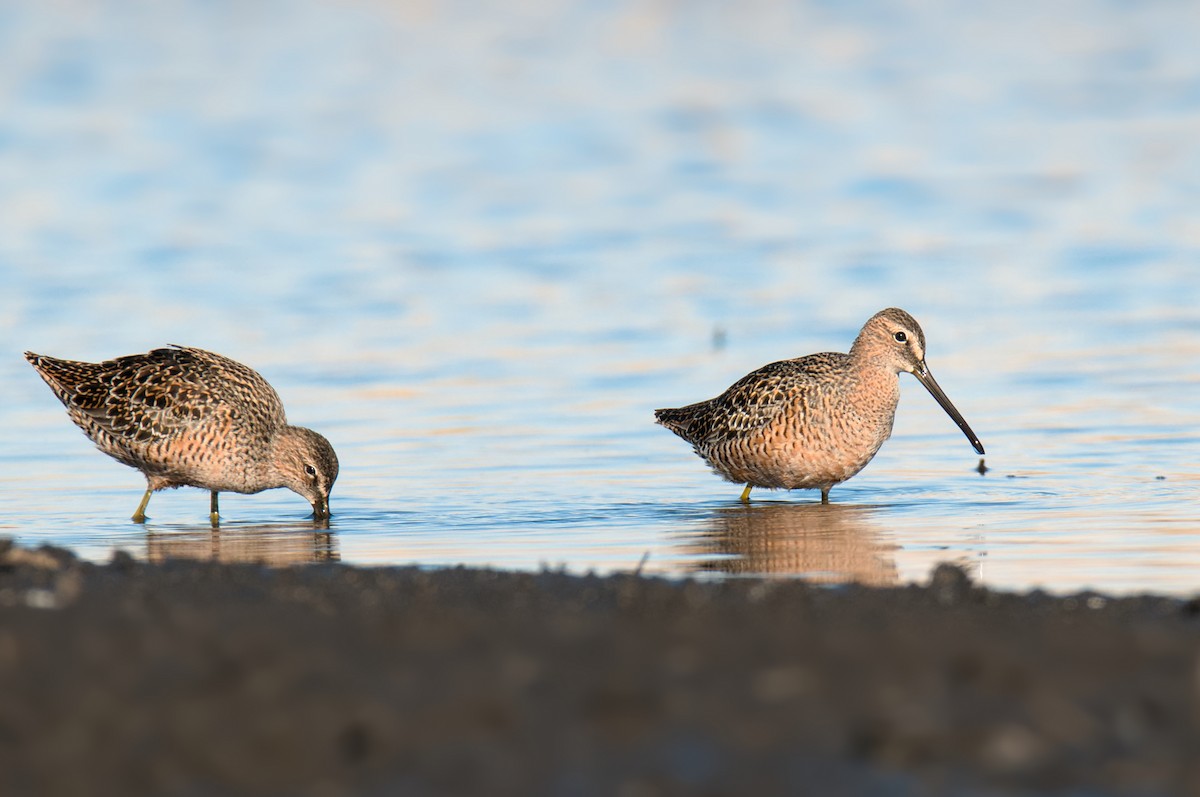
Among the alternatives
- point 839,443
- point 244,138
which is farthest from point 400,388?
point 244,138

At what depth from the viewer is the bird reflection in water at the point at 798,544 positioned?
7.10 m

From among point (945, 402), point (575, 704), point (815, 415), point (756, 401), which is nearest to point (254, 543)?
point (756, 401)

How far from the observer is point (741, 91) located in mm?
23953

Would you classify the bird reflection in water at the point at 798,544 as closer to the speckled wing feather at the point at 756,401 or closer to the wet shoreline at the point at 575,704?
the speckled wing feather at the point at 756,401

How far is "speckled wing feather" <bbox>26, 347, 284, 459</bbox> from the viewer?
936 centimetres

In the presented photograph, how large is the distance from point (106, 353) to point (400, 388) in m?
2.22

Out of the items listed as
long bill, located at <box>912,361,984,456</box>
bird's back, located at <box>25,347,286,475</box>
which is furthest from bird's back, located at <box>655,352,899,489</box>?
bird's back, located at <box>25,347,286,475</box>

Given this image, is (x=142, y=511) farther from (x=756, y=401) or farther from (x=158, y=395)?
(x=756, y=401)

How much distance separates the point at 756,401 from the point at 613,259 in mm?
7061

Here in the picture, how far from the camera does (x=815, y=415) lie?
9375 mm

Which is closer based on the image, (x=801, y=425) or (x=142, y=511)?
(x=142, y=511)

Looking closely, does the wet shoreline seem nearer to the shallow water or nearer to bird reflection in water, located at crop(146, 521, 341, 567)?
the shallow water

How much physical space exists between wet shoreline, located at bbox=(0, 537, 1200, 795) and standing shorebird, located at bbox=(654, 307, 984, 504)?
463 centimetres

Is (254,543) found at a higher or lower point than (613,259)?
lower
